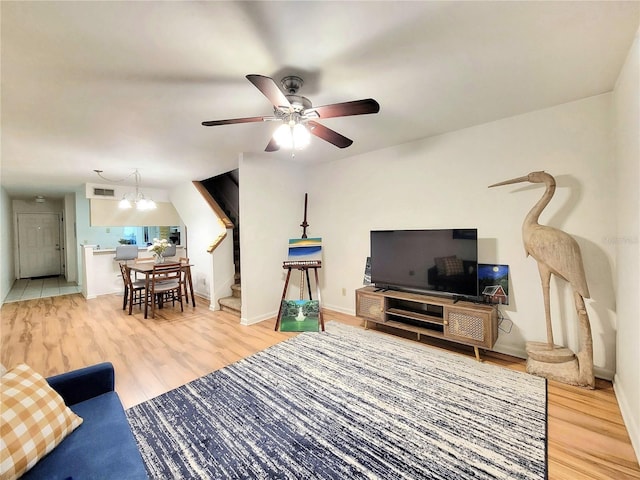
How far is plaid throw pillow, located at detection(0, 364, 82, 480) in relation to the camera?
969mm

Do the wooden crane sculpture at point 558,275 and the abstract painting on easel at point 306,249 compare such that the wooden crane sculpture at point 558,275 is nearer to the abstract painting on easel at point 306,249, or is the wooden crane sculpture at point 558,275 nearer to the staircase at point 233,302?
the abstract painting on easel at point 306,249

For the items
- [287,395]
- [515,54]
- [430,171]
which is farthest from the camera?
[430,171]

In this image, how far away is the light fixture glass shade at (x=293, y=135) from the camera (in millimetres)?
1860

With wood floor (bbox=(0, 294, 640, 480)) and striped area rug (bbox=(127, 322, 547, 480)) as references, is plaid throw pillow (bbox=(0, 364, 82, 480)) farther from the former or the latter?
wood floor (bbox=(0, 294, 640, 480))

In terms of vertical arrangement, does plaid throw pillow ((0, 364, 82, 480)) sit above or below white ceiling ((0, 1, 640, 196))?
below

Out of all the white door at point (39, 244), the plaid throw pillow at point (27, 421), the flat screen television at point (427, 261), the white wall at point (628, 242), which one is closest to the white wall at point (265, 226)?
the flat screen television at point (427, 261)

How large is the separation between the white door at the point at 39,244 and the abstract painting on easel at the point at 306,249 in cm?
835

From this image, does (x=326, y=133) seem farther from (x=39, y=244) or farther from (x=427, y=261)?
(x=39, y=244)

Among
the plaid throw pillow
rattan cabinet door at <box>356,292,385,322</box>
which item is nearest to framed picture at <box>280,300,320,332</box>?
rattan cabinet door at <box>356,292,385,322</box>

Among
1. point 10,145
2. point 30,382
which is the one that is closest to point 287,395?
point 30,382

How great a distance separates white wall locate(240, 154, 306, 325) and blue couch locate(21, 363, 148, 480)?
2240 millimetres

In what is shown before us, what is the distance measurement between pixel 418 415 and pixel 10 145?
4918 millimetres

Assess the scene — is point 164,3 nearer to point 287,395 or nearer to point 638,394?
point 287,395

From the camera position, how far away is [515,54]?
65.3 inches
